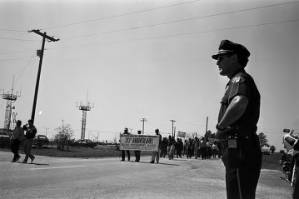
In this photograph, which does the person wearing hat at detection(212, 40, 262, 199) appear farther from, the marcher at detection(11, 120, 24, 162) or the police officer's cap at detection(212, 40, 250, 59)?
the marcher at detection(11, 120, 24, 162)

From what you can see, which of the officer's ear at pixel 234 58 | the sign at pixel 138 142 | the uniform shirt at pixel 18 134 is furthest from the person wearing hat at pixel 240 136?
the sign at pixel 138 142

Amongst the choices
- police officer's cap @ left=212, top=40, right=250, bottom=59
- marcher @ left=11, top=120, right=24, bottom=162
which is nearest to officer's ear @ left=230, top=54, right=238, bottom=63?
police officer's cap @ left=212, top=40, right=250, bottom=59

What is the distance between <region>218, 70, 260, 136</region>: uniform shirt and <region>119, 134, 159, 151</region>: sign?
21.4 meters

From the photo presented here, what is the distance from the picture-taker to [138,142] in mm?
25906

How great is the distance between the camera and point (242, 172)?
3377 mm

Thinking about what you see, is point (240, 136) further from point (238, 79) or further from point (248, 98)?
point (238, 79)

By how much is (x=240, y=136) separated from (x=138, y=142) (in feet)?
74.2

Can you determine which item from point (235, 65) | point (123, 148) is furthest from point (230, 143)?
point (123, 148)

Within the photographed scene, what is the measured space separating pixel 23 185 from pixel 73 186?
1.01 m

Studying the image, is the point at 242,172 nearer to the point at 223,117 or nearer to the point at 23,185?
the point at 223,117

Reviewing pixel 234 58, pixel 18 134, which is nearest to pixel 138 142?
pixel 18 134

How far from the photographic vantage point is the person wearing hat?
3.39 meters

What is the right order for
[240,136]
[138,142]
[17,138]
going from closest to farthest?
1. [240,136]
2. [17,138]
3. [138,142]

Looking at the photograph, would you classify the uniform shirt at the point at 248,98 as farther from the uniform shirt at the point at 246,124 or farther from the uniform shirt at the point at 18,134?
the uniform shirt at the point at 18,134
